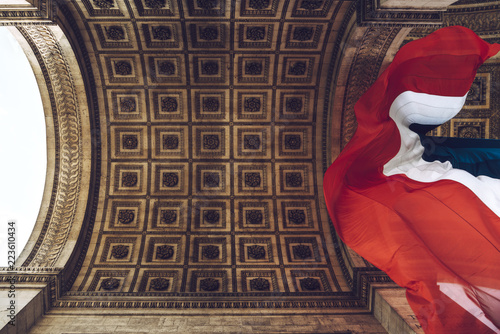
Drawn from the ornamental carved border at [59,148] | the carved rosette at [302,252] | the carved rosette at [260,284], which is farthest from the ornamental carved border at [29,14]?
the carved rosette at [302,252]

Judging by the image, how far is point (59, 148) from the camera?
43.7 ft

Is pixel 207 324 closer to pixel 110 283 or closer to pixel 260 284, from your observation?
pixel 260 284

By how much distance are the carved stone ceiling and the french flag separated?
18.3 feet

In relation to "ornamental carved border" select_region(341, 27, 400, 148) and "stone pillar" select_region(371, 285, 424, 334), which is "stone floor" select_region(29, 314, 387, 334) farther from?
"ornamental carved border" select_region(341, 27, 400, 148)

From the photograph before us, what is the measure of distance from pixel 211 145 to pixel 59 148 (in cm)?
605

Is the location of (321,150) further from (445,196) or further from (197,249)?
(445,196)

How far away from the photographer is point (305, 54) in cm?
1355

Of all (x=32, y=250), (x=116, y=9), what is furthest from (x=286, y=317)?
(x=116, y=9)

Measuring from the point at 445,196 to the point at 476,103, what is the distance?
8.69 m

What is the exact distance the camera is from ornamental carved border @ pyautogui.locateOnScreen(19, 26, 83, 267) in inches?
461

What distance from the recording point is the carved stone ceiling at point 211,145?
12492 millimetres

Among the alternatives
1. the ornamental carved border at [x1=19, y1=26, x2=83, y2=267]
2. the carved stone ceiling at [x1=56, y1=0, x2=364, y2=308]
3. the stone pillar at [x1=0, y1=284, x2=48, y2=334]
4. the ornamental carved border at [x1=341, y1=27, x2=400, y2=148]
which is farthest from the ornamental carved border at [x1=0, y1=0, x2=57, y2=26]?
the ornamental carved border at [x1=341, y1=27, x2=400, y2=148]

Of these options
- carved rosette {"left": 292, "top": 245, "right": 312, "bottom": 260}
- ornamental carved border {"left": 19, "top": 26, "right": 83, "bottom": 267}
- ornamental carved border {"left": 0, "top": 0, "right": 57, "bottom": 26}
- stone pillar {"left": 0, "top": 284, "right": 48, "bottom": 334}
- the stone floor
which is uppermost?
ornamental carved border {"left": 0, "top": 0, "right": 57, "bottom": 26}

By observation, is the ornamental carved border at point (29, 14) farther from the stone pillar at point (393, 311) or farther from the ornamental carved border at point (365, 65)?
the stone pillar at point (393, 311)
